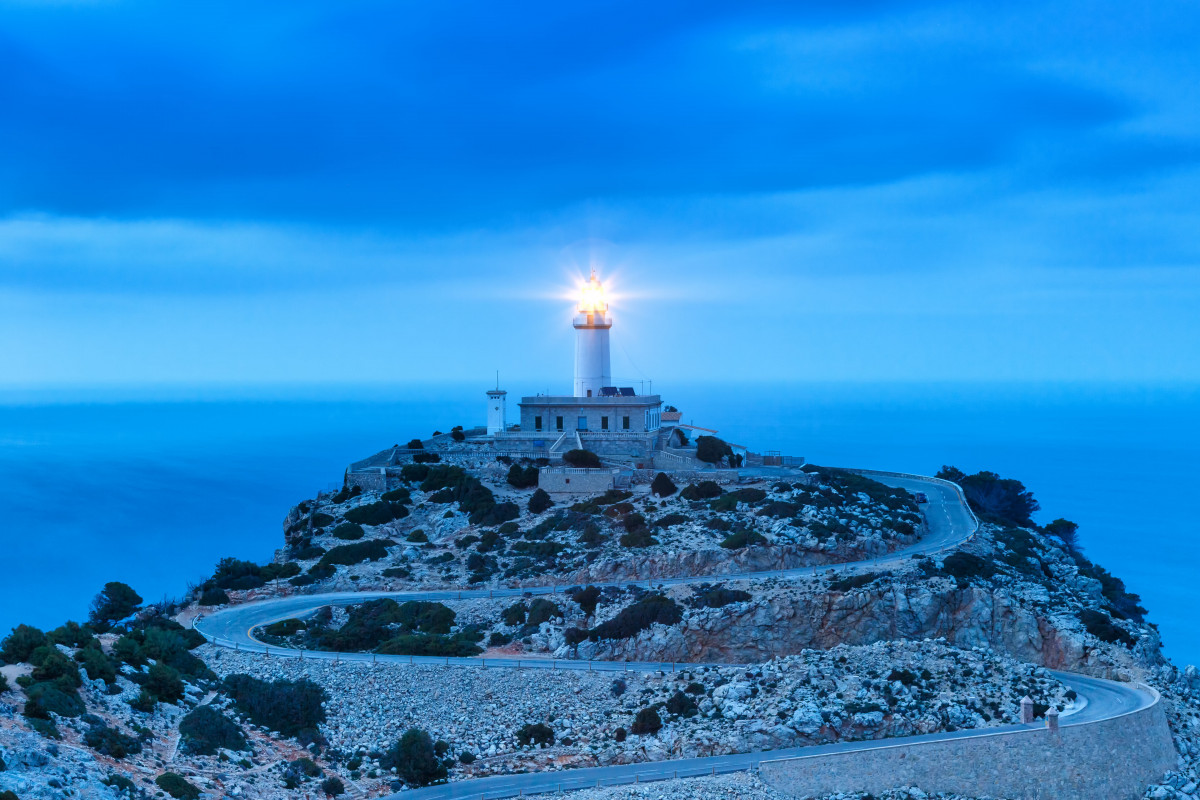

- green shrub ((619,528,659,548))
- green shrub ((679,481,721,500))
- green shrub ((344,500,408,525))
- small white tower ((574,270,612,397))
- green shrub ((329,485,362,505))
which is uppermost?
small white tower ((574,270,612,397))

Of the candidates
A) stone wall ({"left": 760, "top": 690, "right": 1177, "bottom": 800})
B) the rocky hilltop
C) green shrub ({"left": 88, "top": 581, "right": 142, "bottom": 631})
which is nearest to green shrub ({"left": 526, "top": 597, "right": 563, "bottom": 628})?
the rocky hilltop

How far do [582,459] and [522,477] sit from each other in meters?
3.45

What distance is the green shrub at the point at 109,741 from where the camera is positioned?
24359 millimetres

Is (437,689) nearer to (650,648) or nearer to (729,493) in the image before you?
(650,648)

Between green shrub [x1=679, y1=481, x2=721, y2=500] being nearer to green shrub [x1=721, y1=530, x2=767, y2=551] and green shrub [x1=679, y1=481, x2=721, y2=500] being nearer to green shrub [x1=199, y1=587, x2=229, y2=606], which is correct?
green shrub [x1=721, y1=530, x2=767, y2=551]

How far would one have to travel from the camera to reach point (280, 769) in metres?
27.6

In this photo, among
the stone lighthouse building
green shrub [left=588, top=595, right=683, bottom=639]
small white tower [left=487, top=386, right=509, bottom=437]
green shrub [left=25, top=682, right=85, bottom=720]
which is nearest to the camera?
green shrub [left=25, top=682, right=85, bottom=720]

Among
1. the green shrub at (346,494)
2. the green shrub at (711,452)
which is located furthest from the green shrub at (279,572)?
the green shrub at (711,452)

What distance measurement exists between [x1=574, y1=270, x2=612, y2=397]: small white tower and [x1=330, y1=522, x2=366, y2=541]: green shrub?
824 inches

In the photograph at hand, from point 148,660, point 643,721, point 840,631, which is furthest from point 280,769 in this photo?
point 840,631

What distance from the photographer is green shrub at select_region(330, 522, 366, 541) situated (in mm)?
52219

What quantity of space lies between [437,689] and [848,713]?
498 inches

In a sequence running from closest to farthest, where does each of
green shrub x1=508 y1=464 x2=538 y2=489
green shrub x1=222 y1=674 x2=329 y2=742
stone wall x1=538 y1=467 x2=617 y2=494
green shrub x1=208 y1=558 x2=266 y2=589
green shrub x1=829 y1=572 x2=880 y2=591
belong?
green shrub x1=222 y1=674 x2=329 y2=742, green shrub x1=829 y1=572 x2=880 y2=591, green shrub x1=208 y1=558 x2=266 y2=589, stone wall x1=538 y1=467 x2=617 y2=494, green shrub x1=508 y1=464 x2=538 y2=489

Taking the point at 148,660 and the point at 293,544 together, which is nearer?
the point at 148,660
